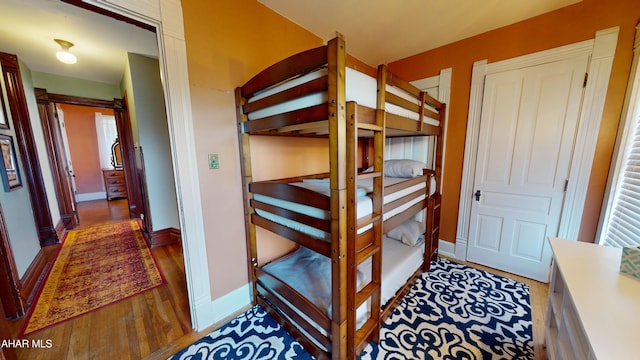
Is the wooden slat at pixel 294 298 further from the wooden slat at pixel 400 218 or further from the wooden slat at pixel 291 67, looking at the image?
the wooden slat at pixel 291 67

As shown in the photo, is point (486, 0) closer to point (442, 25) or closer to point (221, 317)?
point (442, 25)

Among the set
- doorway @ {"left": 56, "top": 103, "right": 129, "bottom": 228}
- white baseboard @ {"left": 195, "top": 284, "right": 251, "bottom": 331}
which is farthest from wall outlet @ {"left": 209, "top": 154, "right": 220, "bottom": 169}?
doorway @ {"left": 56, "top": 103, "right": 129, "bottom": 228}

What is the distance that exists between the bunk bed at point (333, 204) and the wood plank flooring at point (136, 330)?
0.65 m

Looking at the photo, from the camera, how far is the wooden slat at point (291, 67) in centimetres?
102

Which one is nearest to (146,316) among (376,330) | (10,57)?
(376,330)

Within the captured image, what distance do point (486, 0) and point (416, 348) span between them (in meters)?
2.78

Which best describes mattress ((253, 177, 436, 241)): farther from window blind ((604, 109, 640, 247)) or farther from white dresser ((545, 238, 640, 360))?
window blind ((604, 109, 640, 247))

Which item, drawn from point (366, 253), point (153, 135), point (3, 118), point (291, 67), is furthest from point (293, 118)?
point (3, 118)

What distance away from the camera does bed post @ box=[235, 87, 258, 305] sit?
1.61 meters

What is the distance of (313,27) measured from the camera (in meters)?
2.16

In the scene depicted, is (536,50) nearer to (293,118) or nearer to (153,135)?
(293,118)

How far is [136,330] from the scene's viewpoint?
Answer: 1604mm

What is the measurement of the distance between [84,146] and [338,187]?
7.91m

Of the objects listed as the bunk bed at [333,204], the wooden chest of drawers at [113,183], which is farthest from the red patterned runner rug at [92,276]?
the wooden chest of drawers at [113,183]
